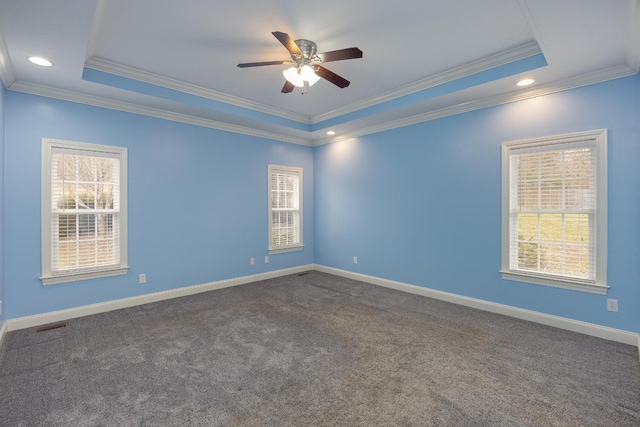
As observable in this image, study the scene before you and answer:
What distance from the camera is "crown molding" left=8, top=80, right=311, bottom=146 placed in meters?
3.30

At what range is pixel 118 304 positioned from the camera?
3.86 meters

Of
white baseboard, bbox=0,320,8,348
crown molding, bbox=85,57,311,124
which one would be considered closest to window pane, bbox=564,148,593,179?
crown molding, bbox=85,57,311,124

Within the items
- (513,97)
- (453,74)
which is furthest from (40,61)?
(513,97)

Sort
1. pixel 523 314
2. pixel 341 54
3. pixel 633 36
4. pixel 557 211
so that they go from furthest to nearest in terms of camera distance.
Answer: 1. pixel 523 314
2. pixel 557 211
3. pixel 341 54
4. pixel 633 36

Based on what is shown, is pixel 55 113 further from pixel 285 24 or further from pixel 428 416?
pixel 428 416

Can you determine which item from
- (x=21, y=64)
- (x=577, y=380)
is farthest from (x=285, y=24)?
(x=577, y=380)

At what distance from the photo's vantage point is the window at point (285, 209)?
5.59m

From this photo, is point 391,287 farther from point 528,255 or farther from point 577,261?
point 577,261

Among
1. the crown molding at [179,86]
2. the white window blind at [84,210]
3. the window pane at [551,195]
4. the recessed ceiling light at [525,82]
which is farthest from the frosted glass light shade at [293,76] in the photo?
the window pane at [551,195]

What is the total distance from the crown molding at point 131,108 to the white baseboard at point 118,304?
2.44m

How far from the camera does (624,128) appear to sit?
9.57 ft

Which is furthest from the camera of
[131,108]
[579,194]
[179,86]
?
[131,108]

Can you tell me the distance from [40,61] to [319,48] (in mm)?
2594

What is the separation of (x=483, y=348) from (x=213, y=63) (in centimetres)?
395
